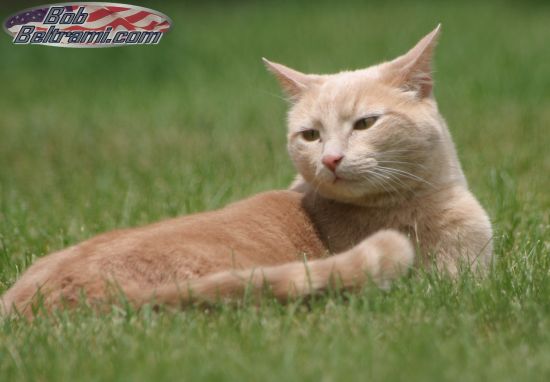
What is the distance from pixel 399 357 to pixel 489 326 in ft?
1.34

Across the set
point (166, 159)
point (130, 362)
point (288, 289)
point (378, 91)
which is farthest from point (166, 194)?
point (130, 362)

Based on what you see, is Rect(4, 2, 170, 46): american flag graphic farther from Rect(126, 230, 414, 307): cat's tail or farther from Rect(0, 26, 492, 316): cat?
Rect(126, 230, 414, 307): cat's tail

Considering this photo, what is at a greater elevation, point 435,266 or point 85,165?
point 85,165

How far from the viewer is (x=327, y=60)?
320 inches

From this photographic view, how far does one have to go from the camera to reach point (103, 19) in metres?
4.68

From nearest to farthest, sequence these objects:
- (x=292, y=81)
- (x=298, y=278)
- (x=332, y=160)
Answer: (x=298, y=278) < (x=332, y=160) < (x=292, y=81)

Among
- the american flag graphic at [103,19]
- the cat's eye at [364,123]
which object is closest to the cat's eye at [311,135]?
the cat's eye at [364,123]

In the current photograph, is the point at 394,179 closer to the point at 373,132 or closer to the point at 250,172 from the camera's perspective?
the point at 373,132

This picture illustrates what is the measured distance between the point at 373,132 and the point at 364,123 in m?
0.08

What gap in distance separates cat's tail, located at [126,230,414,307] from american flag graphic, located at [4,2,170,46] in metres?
2.37

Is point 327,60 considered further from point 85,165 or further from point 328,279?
point 328,279

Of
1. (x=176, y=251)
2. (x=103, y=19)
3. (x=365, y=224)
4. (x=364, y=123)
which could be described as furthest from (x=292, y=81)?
(x=103, y=19)

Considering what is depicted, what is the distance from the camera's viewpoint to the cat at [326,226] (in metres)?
2.51

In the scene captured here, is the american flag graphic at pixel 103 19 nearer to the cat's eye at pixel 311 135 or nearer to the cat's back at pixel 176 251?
the cat's eye at pixel 311 135
